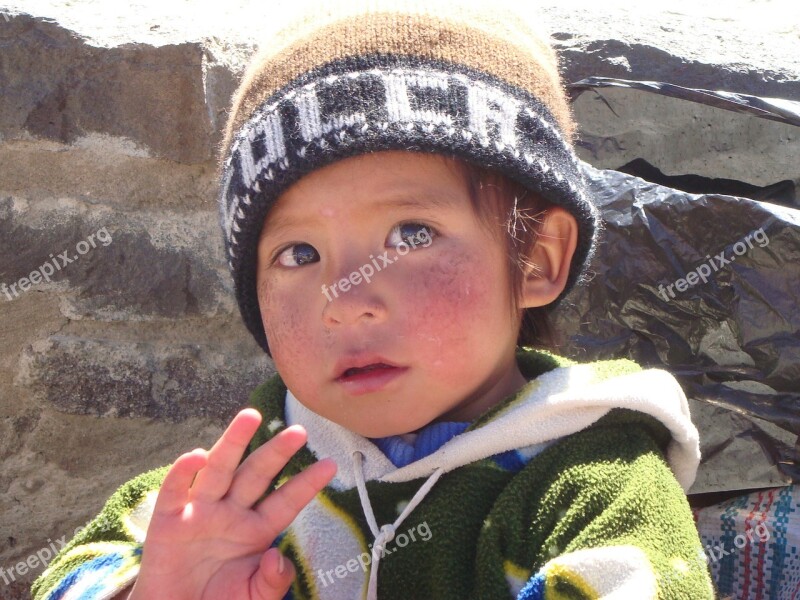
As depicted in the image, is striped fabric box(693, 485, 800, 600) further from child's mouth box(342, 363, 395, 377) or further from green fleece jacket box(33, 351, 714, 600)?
child's mouth box(342, 363, 395, 377)

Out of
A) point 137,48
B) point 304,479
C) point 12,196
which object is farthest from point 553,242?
point 12,196

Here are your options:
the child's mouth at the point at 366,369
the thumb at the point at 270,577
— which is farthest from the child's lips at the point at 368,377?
the thumb at the point at 270,577

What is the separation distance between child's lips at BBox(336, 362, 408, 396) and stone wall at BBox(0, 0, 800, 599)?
0.72 m

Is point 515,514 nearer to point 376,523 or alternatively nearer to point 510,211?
point 376,523

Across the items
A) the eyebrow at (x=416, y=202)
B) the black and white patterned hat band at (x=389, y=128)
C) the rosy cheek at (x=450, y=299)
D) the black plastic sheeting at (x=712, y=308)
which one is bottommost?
the black plastic sheeting at (x=712, y=308)

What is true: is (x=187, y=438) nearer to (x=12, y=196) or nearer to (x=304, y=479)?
(x=12, y=196)

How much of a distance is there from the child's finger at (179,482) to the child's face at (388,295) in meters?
0.22

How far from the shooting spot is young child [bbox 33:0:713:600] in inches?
40.9

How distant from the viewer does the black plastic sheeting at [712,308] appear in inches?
57.5

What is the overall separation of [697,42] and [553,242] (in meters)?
0.85

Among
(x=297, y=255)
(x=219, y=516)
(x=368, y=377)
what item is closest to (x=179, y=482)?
(x=219, y=516)

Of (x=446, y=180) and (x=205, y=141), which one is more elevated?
(x=446, y=180)

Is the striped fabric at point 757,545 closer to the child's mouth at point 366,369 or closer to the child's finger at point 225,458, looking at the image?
the child's mouth at point 366,369

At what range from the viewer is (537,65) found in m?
1.39
